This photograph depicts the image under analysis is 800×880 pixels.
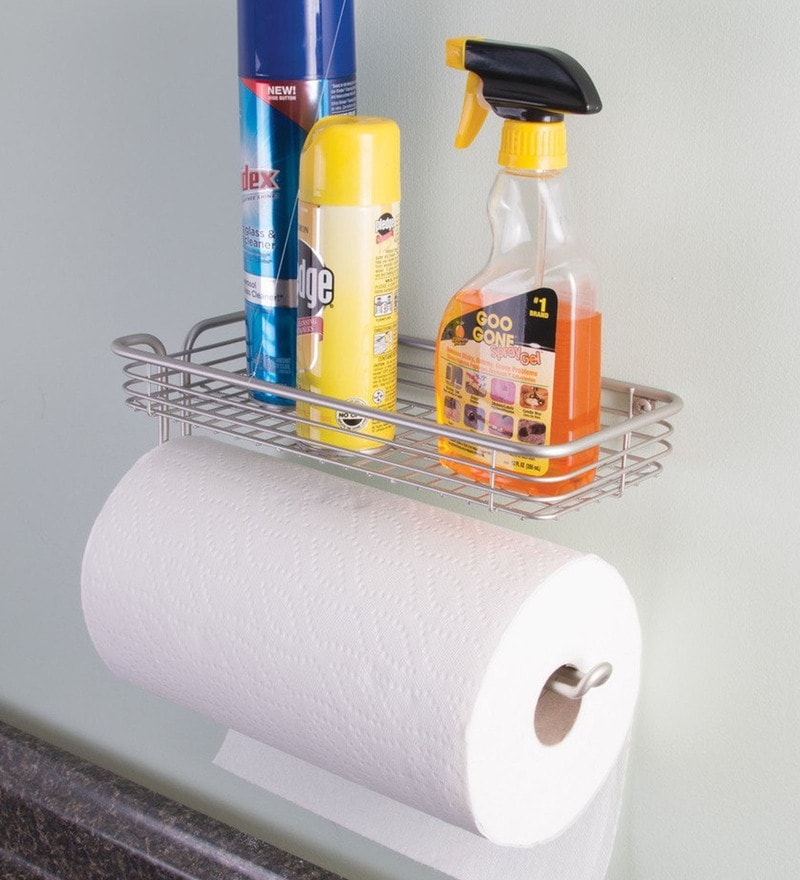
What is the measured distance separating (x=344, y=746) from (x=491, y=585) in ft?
0.33

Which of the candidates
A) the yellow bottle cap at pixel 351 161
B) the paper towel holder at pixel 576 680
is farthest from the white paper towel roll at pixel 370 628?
the yellow bottle cap at pixel 351 161

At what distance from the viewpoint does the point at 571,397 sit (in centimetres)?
45

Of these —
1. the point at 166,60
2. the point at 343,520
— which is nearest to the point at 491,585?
the point at 343,520

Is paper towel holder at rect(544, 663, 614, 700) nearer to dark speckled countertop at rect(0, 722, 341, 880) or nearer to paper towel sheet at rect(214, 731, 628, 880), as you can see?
paper towel sheet at rect(214, 731, 628, 880)

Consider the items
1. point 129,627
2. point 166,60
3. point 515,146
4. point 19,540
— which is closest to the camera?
point 515,146

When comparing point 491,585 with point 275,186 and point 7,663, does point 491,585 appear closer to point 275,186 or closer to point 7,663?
point 275,186

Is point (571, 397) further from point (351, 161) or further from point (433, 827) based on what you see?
point (433, 827)

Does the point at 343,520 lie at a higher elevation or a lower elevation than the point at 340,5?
lower

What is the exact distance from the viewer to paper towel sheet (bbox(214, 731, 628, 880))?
56 cm

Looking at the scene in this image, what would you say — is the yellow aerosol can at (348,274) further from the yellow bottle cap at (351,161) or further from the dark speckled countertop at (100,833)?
the dark speckled countertop at (100,833)

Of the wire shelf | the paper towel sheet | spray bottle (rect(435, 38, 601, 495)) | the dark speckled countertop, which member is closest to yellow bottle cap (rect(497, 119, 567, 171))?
spray bottle (rect(435, 38, 601, 495))

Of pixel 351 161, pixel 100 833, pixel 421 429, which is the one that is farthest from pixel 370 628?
pixel 100 833

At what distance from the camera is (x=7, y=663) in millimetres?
936

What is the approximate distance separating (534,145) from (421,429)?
A: 12 centimetres
